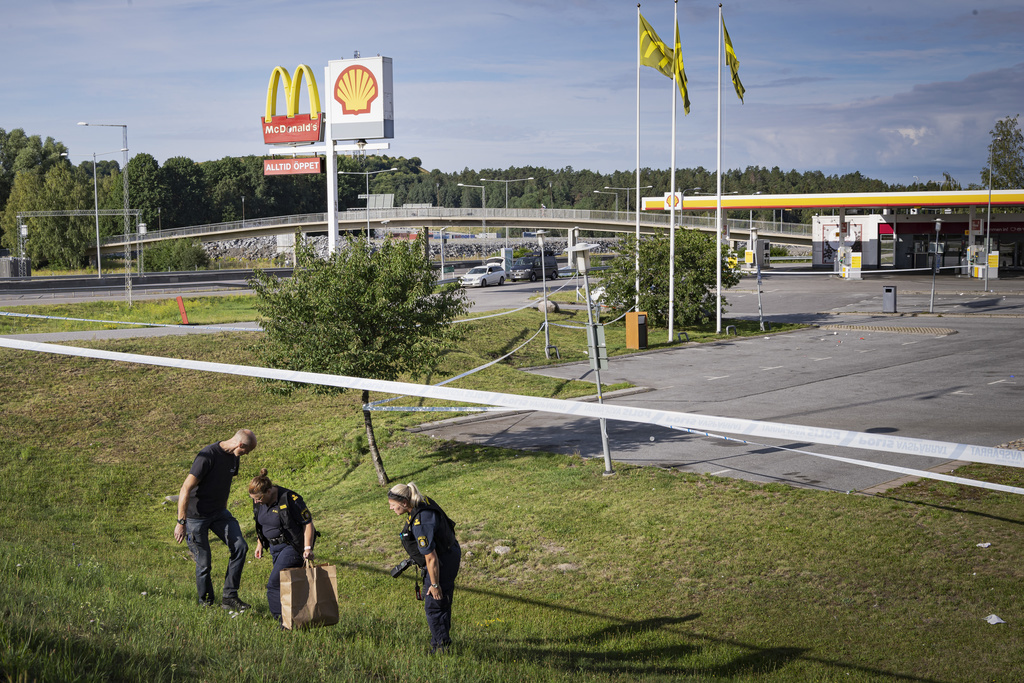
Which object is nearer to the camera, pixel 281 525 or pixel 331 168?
pixel 281 525

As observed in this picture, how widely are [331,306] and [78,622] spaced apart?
8.26 meters

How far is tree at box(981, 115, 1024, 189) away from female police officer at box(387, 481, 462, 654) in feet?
396

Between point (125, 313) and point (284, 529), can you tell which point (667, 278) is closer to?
point (125, 313)

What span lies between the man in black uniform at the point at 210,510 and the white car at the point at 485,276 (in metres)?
46.0

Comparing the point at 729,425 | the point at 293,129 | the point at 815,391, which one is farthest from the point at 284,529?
the point at 293,129

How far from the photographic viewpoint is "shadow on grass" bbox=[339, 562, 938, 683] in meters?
6.46

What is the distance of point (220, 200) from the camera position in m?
131

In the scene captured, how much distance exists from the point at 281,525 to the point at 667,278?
25.6 metres

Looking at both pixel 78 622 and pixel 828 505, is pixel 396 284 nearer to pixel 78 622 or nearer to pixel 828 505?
pixel 828 505

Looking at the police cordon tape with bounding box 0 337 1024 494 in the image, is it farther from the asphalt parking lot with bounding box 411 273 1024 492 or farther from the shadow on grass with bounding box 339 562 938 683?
the asphalt parking lot with bounding box 411 273 1024 492

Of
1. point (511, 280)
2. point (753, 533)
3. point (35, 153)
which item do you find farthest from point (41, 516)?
point (35, 153)

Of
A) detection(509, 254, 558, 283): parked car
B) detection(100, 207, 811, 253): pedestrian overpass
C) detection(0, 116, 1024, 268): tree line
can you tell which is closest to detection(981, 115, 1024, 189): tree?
detection(0, 116, 1024, 268): tree line

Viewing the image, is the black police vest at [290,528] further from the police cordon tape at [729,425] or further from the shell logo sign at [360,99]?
the shell logo sign at [360,99]

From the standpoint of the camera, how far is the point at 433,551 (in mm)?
6000
